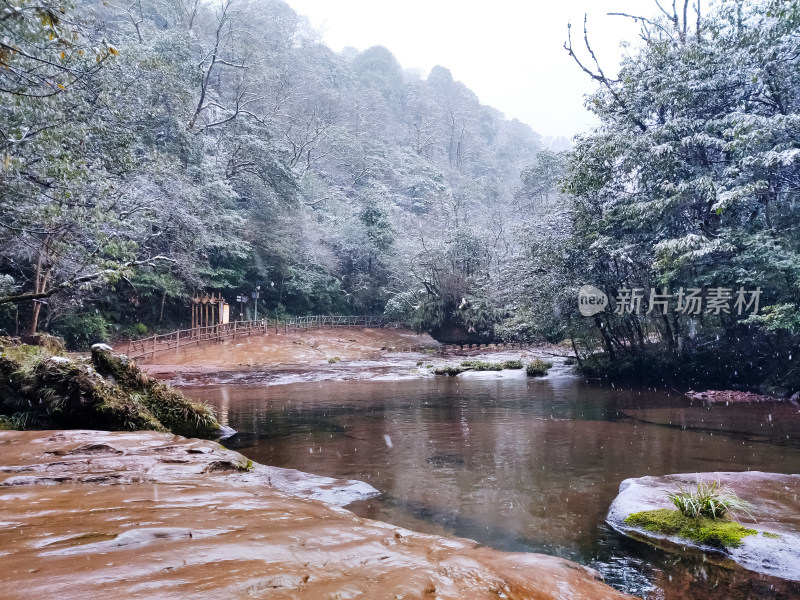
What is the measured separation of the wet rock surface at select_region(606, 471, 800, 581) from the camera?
3477 mm

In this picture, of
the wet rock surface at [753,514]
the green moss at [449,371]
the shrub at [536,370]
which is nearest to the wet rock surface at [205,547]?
the wet rock surface at [753,514]

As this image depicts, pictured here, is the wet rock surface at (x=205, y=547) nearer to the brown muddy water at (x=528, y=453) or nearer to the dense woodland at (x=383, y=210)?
the brown muddy water at (x=528, y=453)

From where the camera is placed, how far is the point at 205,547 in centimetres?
240

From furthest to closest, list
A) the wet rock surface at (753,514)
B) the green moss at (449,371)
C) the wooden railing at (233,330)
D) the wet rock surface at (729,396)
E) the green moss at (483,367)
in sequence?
the wooden railing at (233,330) → the green moss at (483,367) → the green moss at (449,371) → the wet rock surface at (729,396) → the wet rock surface at (753,514)

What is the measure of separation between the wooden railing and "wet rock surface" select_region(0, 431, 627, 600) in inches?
507

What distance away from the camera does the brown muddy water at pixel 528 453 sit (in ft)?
12.8

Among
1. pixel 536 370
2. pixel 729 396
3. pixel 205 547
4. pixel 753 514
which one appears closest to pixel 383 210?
pixel 536 370

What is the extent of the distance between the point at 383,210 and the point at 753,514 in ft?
109

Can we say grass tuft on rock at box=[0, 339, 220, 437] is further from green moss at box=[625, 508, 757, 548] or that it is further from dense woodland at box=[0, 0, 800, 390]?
green moss at box=[625, 508, 757, 548]

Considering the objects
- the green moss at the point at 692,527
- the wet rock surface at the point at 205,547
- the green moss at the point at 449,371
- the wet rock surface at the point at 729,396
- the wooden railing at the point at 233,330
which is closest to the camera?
the wet rock surface at the point at 205,547

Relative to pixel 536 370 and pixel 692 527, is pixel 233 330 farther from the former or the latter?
pixel 692 527

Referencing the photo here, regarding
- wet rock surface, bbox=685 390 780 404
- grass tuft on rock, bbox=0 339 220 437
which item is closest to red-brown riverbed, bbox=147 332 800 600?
wet rock surface, bbox=685 390 780 404

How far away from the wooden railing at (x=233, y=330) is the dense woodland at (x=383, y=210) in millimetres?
1597

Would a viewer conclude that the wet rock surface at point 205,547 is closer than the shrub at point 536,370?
Yes
